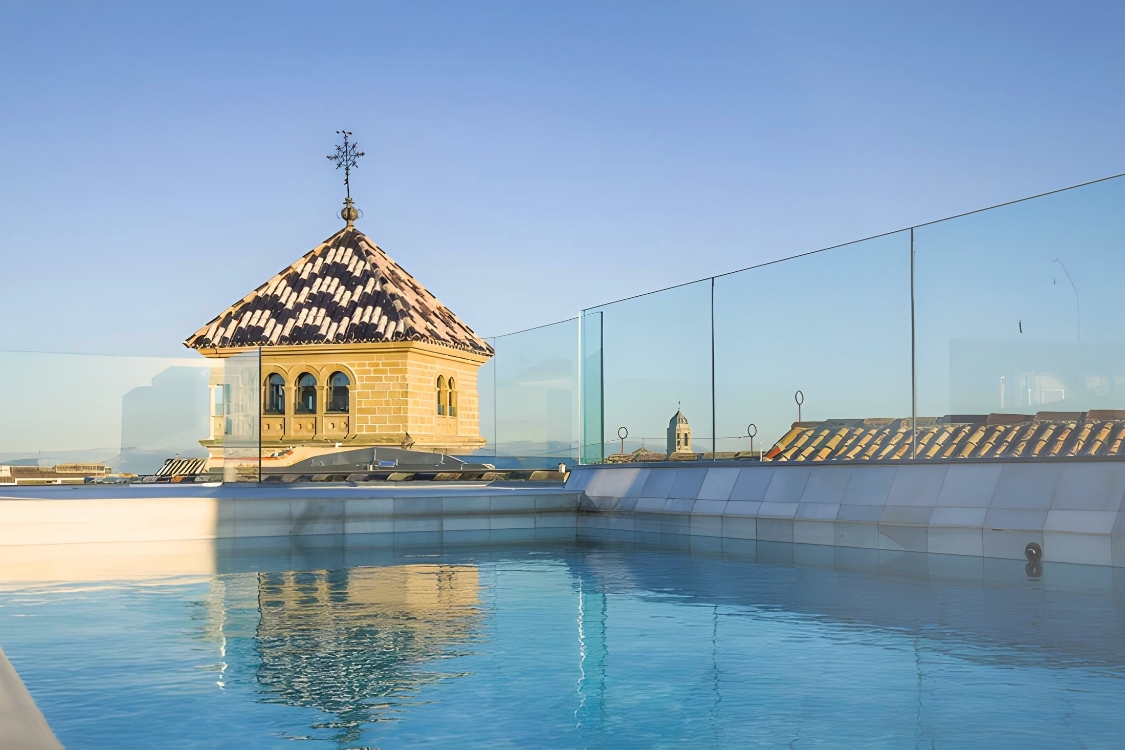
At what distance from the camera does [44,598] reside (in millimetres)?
6961

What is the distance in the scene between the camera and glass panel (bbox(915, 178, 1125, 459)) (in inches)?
308

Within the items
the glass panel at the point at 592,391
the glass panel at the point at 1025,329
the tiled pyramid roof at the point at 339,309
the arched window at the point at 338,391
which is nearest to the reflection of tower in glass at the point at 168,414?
the glass panel at the point at 592,391

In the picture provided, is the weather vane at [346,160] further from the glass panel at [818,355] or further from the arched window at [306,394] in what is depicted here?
the glass panel at [818,355]

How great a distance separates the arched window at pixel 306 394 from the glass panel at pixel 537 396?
14963mm

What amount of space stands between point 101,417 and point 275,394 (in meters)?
17.5

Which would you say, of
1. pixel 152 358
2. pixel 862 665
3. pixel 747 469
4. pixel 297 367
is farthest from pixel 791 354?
pixel 297 367

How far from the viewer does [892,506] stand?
9000 millimetres

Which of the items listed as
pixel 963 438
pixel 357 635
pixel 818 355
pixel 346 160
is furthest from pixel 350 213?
pixel 357 635

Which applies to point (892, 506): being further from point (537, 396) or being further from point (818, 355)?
point (537, 396)

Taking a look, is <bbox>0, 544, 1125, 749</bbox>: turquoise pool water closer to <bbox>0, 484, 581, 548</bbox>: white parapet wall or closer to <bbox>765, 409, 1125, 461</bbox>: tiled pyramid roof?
<bbox>765, 409, 1125, 461</bbox>: tiled pyramid roof

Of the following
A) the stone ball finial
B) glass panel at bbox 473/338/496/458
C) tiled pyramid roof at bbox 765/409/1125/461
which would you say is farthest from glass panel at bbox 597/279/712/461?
the stone ball finial

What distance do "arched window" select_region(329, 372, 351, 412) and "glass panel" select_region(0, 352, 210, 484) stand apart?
16.2 meters

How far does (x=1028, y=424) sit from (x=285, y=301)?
27.5m

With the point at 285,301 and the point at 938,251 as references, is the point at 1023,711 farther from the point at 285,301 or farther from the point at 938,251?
the point at 285,301
